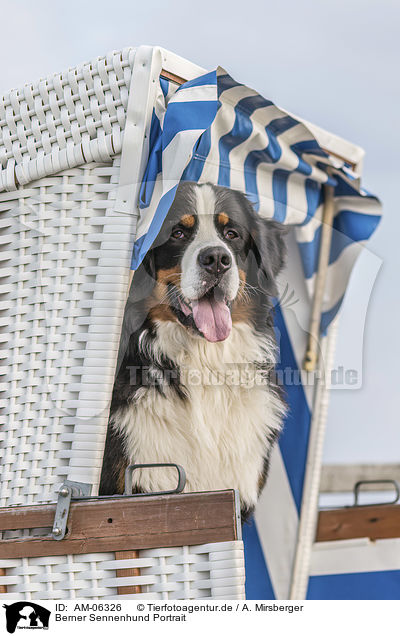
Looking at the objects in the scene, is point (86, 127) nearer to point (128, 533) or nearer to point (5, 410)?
point (5, 410)

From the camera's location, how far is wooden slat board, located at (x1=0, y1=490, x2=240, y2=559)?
3.24ft

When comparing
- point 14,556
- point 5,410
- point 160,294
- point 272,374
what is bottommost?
point 14,556

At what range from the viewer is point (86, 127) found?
127cm

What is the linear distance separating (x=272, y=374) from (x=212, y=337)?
0.24 metres

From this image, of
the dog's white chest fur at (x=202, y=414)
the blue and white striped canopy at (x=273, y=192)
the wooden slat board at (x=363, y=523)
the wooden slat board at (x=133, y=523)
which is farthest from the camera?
the wooden slat board at (x=363, y=523)

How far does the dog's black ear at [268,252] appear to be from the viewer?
1383mm

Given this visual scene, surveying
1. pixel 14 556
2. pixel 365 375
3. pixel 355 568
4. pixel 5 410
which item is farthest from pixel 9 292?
pixel 355 568
